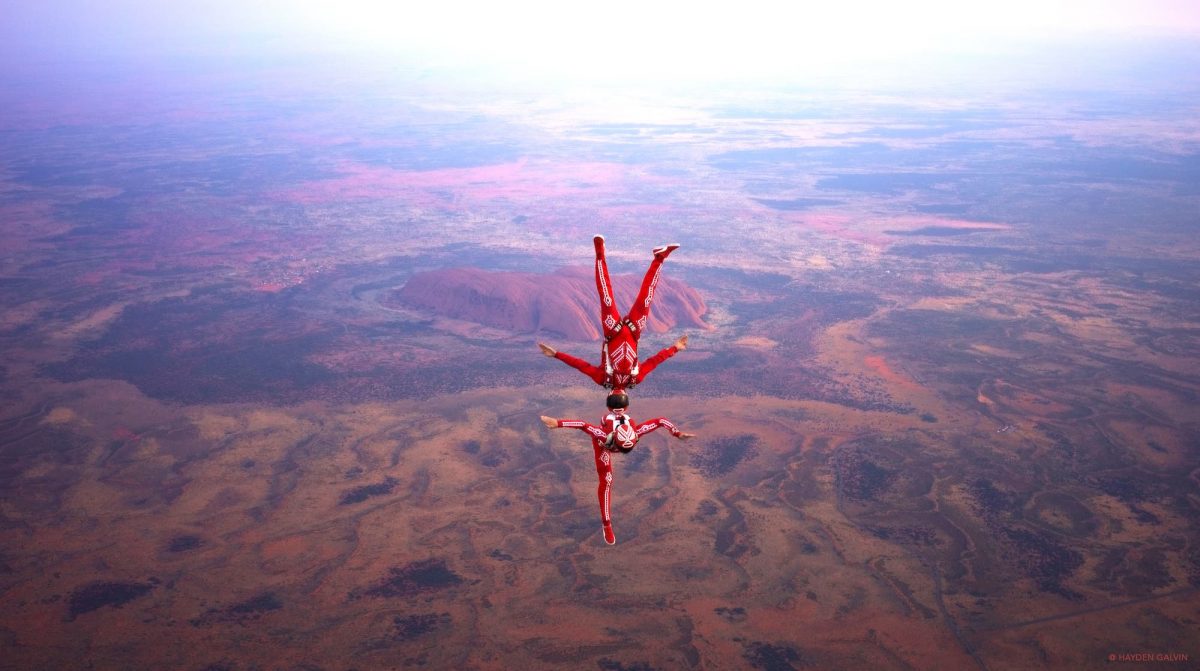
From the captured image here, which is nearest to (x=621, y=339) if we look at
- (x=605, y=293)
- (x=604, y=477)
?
(x=605, y=293)

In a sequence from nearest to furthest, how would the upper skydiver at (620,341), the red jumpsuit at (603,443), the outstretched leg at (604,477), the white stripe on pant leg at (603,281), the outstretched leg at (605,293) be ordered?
the outstretched leg at (605,293) < the white stripe on pant leg at (603,281) < the upper skydiver at (620,341) < the red jumpsuit at (603,443) < the outstretched leg at (604,477)

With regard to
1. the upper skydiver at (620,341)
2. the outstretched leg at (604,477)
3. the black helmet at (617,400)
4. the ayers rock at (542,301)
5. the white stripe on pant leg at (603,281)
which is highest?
the white stripe on pant leg at (603,281)

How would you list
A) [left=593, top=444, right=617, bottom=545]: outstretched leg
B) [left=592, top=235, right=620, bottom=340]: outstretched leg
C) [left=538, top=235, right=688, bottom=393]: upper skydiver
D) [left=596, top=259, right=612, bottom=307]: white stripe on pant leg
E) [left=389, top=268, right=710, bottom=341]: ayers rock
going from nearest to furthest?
1. [left=592, top=235, right=620, bottom=340]: outstretched leg
2. [left=596, top=259, right=612, bottom=307]: white stripe on pant leg
3. [left=538, top=235, right=688, bottom=393]: upper skydiver
4. [left=593, top=444, right=617, bottom=545]: outstretched leg
5. [left=389, top=268, right=710, bottom=341]: ayers rock

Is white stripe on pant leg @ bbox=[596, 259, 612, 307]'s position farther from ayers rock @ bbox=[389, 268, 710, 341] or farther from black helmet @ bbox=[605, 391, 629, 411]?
ayers rock @ bbox=[389, 268, 710, 341]

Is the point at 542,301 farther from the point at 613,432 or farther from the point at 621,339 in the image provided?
the point at 621,339

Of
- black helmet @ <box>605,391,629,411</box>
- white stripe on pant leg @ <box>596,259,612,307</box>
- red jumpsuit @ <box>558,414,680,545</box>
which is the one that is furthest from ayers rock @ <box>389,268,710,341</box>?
white stripe on pant leg @ <box>596,259,612,307</box>

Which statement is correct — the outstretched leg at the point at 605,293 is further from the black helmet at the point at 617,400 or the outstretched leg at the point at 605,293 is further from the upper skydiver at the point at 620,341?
the black helmet at the point at 617,400

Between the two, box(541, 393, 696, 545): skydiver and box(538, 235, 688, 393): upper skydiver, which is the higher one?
box(538, 235, 688, 393): upper skydiver

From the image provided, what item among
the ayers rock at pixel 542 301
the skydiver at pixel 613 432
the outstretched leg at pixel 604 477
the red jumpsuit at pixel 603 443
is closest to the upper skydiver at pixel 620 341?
the skydiver at pixel 613 432
